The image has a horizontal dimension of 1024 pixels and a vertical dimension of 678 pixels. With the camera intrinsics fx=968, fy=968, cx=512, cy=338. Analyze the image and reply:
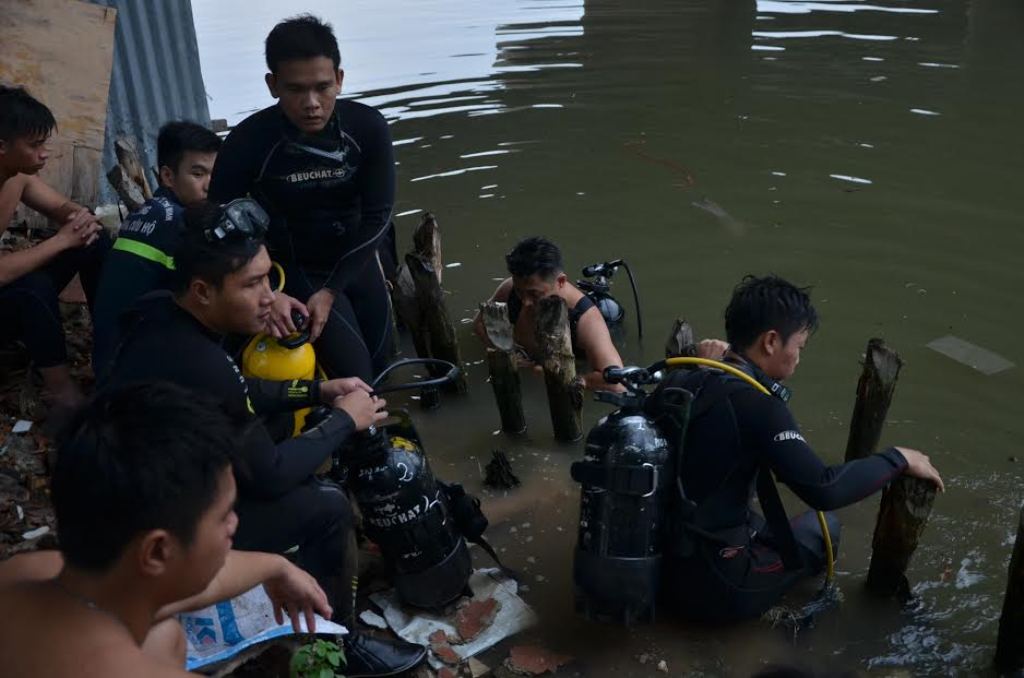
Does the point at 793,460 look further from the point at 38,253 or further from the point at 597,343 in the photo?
the point at 38,253

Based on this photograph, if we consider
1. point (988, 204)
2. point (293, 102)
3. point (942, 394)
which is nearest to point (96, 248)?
point (293, 102)

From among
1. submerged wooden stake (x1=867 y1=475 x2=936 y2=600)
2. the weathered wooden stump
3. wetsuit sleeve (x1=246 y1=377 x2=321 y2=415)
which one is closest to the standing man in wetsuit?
wetsuit sleeve (x1=246 y1=377 x2=321 y2=415)

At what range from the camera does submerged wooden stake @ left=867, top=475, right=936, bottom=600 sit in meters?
3.87

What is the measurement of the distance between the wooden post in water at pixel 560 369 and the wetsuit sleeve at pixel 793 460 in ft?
5.30

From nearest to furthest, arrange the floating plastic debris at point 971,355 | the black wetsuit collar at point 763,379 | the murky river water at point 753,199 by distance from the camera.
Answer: the black wetsuit collar at point 763,379
the murky river water at point 753,199
the floating plastic debris at point 971,355

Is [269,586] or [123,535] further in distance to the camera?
[269,586]

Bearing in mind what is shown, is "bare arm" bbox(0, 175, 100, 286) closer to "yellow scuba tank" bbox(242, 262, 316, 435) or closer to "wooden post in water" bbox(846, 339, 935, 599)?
"yellow scuba tank" bbox(242, 262, 316, 435)

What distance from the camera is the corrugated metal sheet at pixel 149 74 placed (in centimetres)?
763

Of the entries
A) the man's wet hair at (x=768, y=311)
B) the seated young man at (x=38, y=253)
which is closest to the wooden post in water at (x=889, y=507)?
the man's wet hair at (x=768, y=311)

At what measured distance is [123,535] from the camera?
2016mm

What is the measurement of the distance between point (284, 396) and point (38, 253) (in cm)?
201

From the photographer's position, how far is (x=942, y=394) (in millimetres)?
5672

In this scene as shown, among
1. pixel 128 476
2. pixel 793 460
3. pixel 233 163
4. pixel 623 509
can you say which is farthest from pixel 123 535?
pixel 233 163

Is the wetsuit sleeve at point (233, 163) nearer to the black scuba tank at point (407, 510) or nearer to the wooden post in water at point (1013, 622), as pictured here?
the black scuba tank at point (407, 510)
